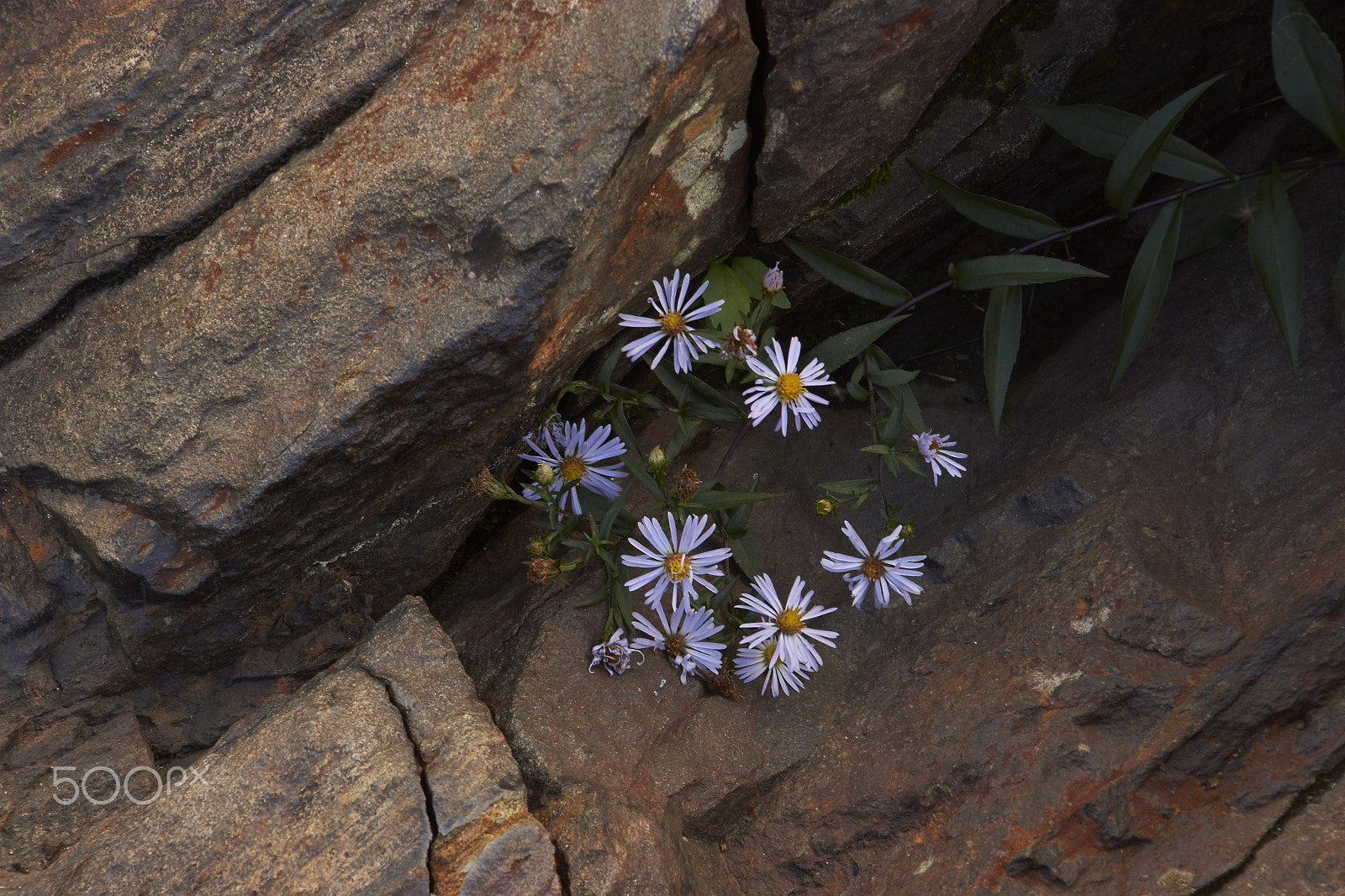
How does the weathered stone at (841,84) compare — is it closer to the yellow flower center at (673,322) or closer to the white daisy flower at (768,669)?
the yellow flower center at (673,322)

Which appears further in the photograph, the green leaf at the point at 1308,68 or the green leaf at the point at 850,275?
the green leaf at the point at 850,275

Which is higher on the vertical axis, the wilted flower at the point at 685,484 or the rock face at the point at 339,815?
the wilted flower at the point at 685,484

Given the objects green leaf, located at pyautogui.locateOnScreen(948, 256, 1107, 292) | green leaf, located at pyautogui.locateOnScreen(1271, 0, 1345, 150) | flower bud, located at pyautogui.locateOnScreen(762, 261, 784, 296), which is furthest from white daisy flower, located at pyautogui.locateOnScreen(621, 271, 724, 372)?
green leaf, located at pyautogui.locateOnScreen(1271, 0, 1345, 150)

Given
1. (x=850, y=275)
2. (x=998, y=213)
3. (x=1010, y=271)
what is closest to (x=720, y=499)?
(x=850, y=275)

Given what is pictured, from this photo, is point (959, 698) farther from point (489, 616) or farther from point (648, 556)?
point (489, 616)

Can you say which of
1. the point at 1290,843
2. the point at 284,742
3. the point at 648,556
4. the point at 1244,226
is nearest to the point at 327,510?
the point at 284,742

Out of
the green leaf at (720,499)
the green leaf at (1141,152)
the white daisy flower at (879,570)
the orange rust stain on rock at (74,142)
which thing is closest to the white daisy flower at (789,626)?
the white daisy flower at (879,570)
